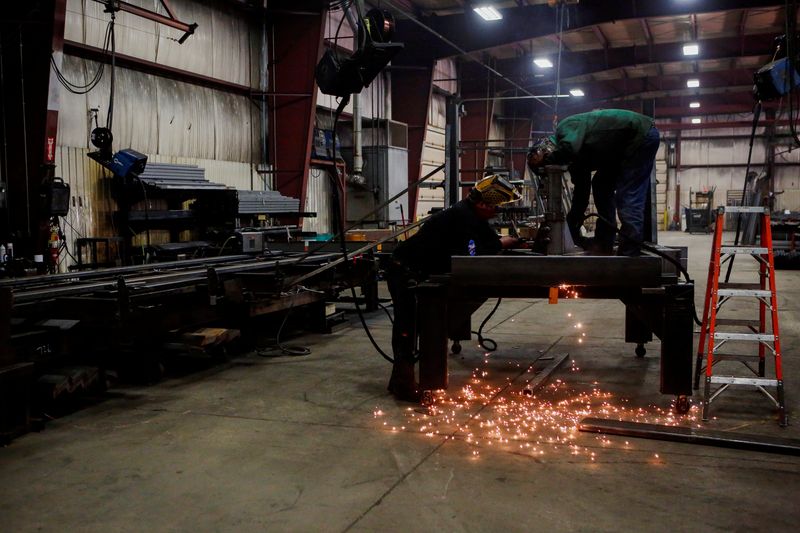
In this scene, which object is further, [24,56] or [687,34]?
[687,34]

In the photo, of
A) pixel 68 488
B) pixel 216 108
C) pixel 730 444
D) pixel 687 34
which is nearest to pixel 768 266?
pixel 730 444

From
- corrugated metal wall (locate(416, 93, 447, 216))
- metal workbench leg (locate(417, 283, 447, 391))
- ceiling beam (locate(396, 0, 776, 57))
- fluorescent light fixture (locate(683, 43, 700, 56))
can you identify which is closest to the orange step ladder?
metal workbench leg (locate(417, 283, 447, 391))

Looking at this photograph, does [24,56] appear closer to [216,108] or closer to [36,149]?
[36,149]

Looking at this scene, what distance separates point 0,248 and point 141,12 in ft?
12.4

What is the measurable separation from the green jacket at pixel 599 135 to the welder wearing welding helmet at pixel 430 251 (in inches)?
22.2

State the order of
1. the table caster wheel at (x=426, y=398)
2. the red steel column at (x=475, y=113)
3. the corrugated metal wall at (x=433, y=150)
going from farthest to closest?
the red steel column at (x=475, y=113) < the corrugated metal wall at (x=433, y=150) < the table caster wheel at (x=426, y=398)

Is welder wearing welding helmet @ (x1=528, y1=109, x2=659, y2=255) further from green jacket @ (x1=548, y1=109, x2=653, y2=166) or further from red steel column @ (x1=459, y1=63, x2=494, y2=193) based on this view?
red steel column @ (x1=459, y1=63, x2=494, y2=193)

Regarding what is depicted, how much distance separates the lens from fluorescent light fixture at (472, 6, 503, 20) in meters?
14.1

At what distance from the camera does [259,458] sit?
366 centimetres

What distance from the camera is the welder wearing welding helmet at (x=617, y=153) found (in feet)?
16.9

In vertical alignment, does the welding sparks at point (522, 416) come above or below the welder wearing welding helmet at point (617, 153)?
below

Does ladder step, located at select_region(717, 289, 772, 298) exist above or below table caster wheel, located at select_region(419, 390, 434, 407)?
above

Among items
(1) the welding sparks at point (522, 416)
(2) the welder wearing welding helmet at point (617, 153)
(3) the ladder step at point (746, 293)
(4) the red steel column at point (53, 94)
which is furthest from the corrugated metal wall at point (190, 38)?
(3) the ladder step at point (746, 293)

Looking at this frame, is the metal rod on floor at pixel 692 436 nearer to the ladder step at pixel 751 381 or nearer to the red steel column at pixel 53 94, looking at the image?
the ladder step at pixel 751 381
